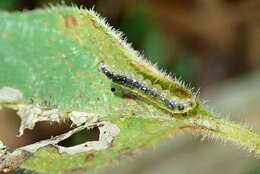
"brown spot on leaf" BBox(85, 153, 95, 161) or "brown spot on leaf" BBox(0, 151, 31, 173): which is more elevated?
"brown spot on leaf" BBox(85, 153, 95, 161)

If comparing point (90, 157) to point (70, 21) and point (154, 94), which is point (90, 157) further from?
point (70, 21)

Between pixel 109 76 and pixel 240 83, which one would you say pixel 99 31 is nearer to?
pixel 109 76

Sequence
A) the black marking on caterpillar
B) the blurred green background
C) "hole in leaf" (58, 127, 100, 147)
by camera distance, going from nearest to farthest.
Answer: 1. the black marking on caterpillar
2. "hole in leaf" (58, 127, 100, 147)
3. the blurred green background

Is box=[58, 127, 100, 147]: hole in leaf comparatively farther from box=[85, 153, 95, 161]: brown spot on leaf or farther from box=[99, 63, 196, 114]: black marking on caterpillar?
box=[99, 63, 196, 114]: black marking on caterpillar

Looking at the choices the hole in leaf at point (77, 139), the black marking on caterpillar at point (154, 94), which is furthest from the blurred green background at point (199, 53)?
the black marking on caterpillar at point (154, 94)

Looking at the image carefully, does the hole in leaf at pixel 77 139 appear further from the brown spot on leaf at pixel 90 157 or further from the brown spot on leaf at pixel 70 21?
the brown spot on leaf at pixel 70 21

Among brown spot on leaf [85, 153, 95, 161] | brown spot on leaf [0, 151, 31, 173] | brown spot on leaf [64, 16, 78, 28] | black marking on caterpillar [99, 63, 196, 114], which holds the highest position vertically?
brown spot on leaf [64, 16, 78, 28]

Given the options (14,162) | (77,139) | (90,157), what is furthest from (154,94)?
(77,139)

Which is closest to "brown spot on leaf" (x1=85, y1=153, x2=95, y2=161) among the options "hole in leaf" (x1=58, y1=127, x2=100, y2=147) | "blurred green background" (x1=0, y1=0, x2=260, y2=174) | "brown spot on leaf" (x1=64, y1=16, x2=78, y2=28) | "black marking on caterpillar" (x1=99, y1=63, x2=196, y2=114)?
"hole in leaf" (x1=58, y1=127, x2=100, y2=147)
